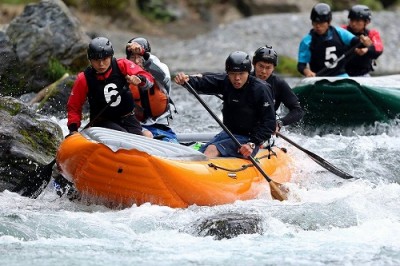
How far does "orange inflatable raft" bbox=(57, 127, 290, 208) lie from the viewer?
337 inches

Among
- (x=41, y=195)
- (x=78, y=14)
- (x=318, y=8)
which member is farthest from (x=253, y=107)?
(x=78, y=14)

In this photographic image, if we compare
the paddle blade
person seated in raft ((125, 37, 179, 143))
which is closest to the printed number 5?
person seated in raft ((125, 37, 179, 143))

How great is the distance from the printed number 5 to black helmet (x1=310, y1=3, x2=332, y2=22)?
0.45m

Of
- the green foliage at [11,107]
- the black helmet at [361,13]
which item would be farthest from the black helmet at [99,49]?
the black helmet at [361,13]

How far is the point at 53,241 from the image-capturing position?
7.85m

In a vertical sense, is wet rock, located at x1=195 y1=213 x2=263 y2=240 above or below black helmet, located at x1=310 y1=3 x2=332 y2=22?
below

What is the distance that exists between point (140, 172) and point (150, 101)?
4.78 feet

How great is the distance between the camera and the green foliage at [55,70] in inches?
629

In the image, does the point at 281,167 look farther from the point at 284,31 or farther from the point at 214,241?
the point at 284,31

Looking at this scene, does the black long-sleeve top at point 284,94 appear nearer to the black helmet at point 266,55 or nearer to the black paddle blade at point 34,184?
the black helmet at point 266,55

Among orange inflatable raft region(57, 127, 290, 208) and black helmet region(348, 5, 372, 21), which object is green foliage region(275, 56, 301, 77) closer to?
black helmet region(348, 5, 372, 21)

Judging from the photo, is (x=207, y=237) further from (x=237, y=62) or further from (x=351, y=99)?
(x=351, y=99)

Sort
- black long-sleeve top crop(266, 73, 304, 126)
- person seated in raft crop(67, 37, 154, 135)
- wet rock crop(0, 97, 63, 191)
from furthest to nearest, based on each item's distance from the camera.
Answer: black long-sleeve top crop(266, 73, 304, 126) < wet rock crop(0, 97, 63, 191) < person seated in raft crop(67, 37, 154, 135)

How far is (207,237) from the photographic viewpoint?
8.12 meters
